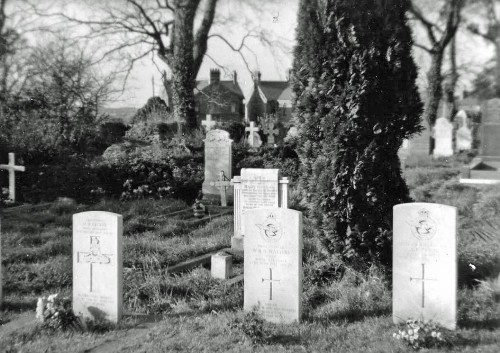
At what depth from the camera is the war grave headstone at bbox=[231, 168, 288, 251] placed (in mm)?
8633

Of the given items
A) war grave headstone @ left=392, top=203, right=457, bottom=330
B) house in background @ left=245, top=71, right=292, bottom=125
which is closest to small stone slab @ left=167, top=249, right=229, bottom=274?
war grave headstone @ left=392, top=203, right=457, bottom=330

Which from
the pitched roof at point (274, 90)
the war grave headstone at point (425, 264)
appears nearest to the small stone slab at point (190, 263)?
the war grave headstone at point (425, 264)

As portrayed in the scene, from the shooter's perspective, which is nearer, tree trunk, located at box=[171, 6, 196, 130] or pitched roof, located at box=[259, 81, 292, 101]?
tree trunk, located at box=[171, 6, 196, 130]

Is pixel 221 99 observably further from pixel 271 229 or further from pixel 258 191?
pixel 271 229

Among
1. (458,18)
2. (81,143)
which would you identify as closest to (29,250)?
(81,143)

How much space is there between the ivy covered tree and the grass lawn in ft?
1.56

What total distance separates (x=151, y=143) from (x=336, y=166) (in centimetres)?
1204

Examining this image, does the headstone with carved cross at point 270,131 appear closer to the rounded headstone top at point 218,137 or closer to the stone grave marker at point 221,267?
the rounded headstone top at point 218,137

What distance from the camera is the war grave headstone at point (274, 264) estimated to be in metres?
4.88

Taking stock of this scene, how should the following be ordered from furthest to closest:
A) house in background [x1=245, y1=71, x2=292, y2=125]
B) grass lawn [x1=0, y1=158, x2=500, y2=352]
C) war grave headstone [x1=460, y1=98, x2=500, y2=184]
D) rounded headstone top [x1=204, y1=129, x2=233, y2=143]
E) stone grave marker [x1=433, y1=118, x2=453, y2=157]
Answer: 1. house in background [x1=245, y1=71, x2=292, y2=125]
2. stone grave marker [x1=433, y1=118, x2=453, y2=157]
3. rounded headstone top [x1=204, y1=129, x2=233, y2=143]
4. war grave headstone [x1=460, y1=98, x2=500, y2=184]
5. grass lawn [x1=0, y1=158, x2=500, y2=352]

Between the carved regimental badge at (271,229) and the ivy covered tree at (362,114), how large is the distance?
1078 mm

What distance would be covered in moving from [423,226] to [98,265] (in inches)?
117

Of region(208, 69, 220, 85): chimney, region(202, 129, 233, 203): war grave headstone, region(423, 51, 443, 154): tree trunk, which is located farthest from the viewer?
region(208, 69, 220, 85): chimney

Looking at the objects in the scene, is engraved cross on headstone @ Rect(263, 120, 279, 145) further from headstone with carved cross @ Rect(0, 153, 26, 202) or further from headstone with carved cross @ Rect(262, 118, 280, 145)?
headstone with carved cross @ Rect(0, 153, 26, 202)
